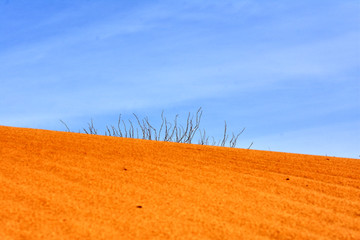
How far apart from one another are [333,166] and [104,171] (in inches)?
98.4

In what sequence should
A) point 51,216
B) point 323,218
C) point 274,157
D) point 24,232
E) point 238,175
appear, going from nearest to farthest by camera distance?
1. point 24,232
2. point 51,216
3. point 323,218
4. point 238,175
5. point 274,157

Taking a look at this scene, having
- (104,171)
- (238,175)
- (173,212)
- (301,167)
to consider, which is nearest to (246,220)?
(173,212)

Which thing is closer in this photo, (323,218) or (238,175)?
(323,218)

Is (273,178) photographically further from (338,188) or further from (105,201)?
(105,201)

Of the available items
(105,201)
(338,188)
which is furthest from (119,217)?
(338,188)

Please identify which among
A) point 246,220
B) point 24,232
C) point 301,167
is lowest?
point 24,232

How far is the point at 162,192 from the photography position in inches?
114

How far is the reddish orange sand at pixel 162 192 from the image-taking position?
7.58 ft

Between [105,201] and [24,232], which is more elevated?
[105,201]

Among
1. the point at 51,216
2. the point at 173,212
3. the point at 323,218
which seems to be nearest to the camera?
the point at 51,216

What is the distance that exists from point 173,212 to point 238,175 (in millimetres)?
1156

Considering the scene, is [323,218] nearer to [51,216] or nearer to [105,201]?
[105,201]

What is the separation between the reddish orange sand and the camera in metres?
2.31

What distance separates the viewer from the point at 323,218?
9.07ft
